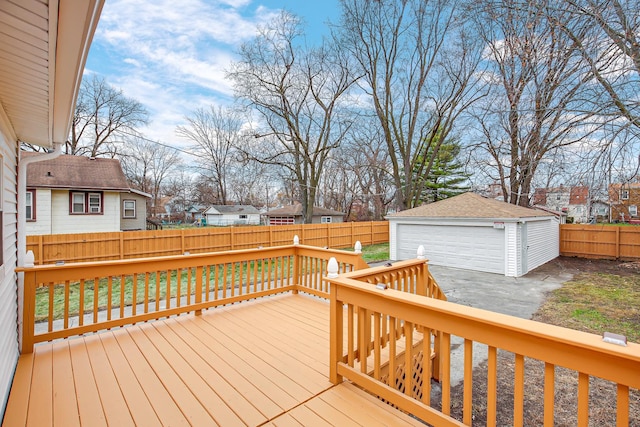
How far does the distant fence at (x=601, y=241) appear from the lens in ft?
38.2

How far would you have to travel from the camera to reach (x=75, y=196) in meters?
12.8

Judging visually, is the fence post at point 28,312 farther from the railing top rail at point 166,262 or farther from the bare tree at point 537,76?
the bare tree at point 537,76

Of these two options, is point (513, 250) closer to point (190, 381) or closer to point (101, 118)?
point (190, 381)

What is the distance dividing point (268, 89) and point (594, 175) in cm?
1399

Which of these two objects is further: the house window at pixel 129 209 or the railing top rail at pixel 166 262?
the house window at pixel 129 209

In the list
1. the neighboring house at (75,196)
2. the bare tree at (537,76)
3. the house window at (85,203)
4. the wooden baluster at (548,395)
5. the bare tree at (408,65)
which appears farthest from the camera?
the bare tree at (408,65)

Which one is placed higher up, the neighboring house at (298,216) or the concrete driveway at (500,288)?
the neighboring house at (298,216)

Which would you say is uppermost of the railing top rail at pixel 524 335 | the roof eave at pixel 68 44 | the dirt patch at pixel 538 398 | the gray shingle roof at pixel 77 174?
the gray shingle roof at pixel 77 174

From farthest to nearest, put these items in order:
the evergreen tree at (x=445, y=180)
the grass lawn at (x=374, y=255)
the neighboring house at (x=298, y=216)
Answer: the neighboring house at (x=298, y=216) → the evergreen tree at (x=445, y=180) → the grass lawn at (x=374, y=255)

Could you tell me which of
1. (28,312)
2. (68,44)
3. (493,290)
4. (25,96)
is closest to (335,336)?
(68,44)

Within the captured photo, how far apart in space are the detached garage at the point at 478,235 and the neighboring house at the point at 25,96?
10.7 m

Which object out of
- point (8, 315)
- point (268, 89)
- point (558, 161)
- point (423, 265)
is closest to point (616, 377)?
point (423, 265)

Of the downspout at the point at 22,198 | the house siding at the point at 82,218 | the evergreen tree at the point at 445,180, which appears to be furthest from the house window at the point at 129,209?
the evergreen tree at the point at 445,180

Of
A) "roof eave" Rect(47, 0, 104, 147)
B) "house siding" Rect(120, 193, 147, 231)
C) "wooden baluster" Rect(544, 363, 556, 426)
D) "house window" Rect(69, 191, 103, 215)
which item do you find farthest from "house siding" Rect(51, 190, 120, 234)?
"wooden baluster" Rect(544, 363, 556, 426)
